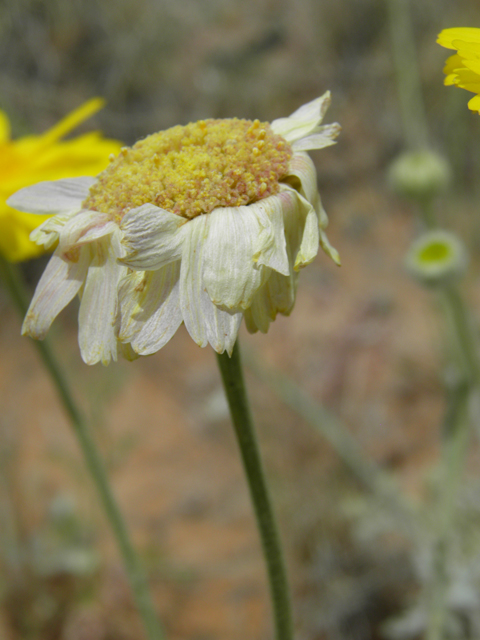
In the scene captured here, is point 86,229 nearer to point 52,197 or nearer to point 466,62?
point 52,197

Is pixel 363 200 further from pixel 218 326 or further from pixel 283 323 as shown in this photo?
pixel 218 326

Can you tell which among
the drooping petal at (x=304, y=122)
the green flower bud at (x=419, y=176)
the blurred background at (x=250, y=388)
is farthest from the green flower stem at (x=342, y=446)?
the drooping petal at (x=304, y=122)

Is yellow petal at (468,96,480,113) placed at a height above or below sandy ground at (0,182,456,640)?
above

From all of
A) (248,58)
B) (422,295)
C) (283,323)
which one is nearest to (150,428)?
(283,323)

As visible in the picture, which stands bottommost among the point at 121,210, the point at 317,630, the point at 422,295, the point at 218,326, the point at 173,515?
the point at 317,630

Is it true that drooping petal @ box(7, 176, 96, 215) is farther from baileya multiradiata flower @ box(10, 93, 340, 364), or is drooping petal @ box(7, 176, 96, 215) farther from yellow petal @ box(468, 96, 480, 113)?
yellow petal @ box(468, 96, 480, 113)

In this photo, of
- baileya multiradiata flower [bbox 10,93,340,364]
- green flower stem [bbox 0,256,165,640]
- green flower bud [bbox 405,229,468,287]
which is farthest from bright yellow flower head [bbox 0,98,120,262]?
green flower bud [bbox 405,229,468,287]
